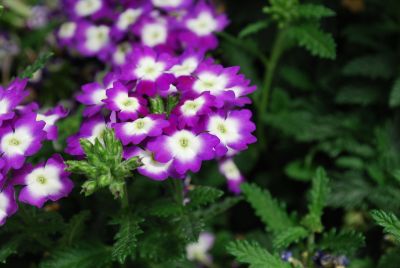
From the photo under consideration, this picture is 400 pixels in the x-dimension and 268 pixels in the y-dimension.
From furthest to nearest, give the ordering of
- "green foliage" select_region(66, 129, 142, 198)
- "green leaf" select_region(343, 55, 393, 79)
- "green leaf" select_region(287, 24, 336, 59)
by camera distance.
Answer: "green leaf" select_region(343, 55, 393, 79) → "green leaf" select_region(287, 24, 336, 59) → "green foliage" select_region(66, 129, 142, 198)

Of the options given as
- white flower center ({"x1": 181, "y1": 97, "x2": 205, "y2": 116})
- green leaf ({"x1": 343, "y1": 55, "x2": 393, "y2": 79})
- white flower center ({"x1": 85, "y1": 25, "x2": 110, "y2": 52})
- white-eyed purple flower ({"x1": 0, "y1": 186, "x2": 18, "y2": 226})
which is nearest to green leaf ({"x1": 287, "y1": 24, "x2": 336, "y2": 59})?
green leaf ({"x1": 343, "y1": 55, "x2": 393, "y2": 79})

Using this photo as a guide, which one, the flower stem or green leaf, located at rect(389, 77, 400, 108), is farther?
the flower stem

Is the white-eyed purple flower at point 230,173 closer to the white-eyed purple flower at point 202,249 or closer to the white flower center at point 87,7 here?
the white-eyed purple flower at point 202,249

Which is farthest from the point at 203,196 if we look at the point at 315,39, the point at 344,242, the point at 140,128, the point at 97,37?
the point at 97,37

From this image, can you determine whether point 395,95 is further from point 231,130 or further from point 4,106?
point 4,106

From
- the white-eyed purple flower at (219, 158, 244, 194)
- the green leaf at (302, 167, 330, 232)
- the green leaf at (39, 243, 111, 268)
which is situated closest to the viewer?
the green leaf at (39, 243, 111, 268)

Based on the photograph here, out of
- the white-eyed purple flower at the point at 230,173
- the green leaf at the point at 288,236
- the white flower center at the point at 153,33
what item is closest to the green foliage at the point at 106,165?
the green leaf at the point at 288,236

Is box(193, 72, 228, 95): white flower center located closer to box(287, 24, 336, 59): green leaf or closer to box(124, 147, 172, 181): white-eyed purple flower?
box(124, 147, 172, 181): white-eyed purple flower
